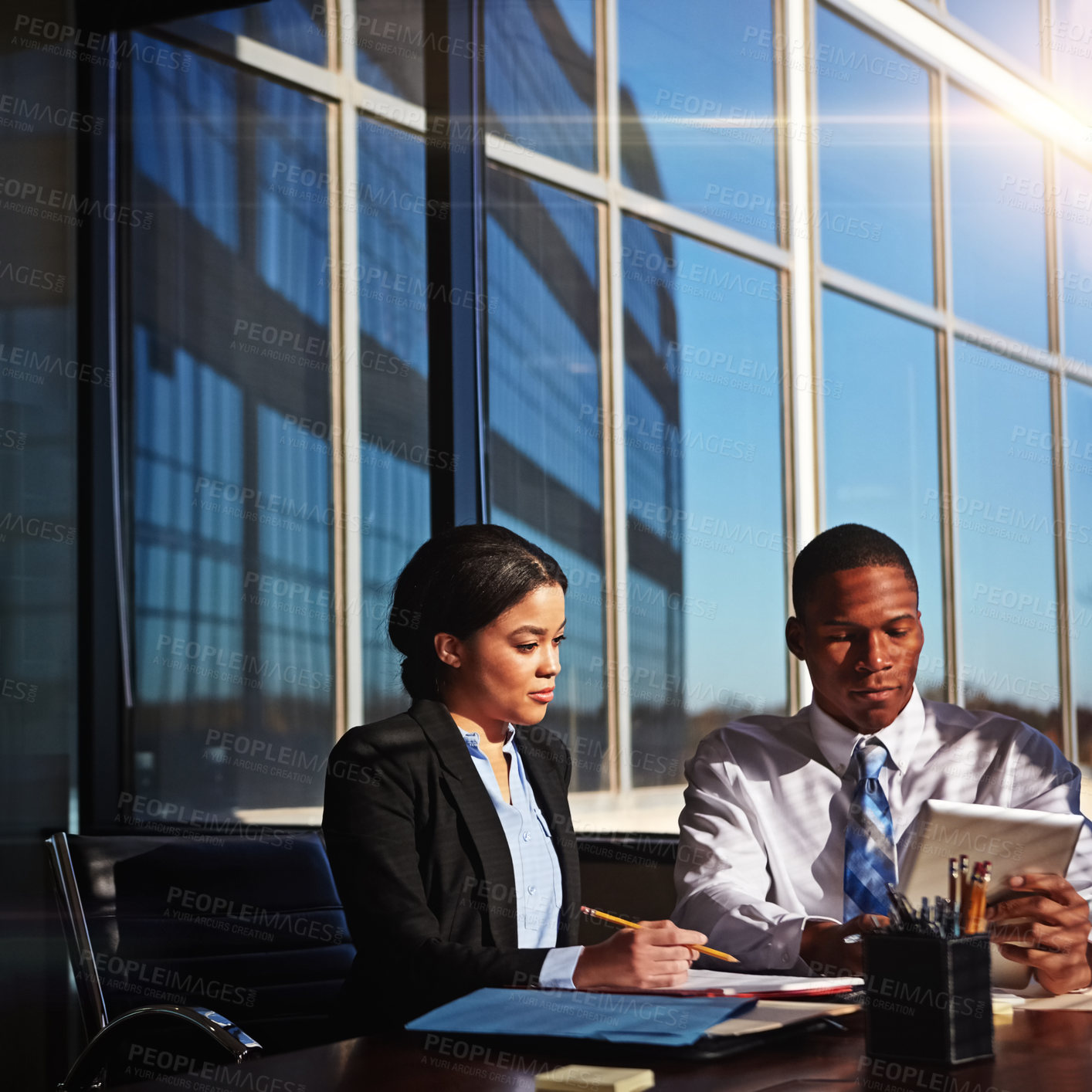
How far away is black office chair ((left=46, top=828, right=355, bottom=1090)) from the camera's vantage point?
221cm

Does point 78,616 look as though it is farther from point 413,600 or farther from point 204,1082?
point 204,1082

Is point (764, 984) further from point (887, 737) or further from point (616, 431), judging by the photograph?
point (616, 431)

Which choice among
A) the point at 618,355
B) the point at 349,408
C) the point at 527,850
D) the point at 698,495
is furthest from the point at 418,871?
the point at 349,408

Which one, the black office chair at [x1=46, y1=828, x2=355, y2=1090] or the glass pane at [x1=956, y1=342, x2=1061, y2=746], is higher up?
the glass pane at [x1=956, y1=342, x2=1061, y2=746]

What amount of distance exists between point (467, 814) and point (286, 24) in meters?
2.89

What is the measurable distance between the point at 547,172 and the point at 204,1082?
272cm

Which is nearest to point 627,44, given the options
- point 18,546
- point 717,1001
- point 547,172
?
point 547,172

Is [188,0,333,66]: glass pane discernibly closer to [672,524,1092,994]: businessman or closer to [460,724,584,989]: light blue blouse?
[672,524,1092,994]: businessman

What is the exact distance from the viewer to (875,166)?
3.10 m

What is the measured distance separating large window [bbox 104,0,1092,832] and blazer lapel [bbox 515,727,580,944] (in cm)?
95

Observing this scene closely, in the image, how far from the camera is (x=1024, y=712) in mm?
2744

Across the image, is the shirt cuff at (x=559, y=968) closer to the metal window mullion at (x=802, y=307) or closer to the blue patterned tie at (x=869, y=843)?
the blue patterned tie at (x=869, y=843)

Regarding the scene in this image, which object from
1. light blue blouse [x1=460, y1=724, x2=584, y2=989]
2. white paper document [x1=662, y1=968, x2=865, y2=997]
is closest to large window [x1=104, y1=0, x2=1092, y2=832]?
light blue blouse [x1=460, y1=724, x2=584, y2=989]

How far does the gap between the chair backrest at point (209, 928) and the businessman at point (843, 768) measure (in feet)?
2.63
